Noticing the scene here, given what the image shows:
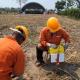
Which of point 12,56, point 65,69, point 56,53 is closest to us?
point 12,56

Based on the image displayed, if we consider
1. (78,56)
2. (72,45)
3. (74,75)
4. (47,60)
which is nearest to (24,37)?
(74,75)

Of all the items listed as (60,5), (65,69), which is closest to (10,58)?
(65,69)

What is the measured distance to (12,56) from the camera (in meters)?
4.76

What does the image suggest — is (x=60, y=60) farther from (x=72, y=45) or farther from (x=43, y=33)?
(x=72, y=45)

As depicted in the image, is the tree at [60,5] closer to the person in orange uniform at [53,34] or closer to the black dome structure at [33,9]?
the black dome structure at [33,9]

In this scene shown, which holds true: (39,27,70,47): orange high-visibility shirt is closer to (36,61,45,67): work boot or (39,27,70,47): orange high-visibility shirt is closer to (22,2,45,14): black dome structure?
(36,61,45,67): work boot

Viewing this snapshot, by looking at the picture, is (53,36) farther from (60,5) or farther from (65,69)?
(60,5)

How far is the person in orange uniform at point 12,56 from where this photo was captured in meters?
4.75

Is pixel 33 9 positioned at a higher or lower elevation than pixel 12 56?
lower

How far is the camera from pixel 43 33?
28.1 ft

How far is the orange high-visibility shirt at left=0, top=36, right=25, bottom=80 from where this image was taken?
4747 mm

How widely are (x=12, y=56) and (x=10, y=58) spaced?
4 centimetres

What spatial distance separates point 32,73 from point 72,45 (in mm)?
3328

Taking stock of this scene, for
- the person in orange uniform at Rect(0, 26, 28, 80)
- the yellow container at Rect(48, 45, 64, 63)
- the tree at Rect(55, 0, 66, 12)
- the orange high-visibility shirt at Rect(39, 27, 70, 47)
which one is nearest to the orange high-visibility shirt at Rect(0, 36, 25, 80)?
the person in orange uniform at Rect(0, 26, 28, 80)
